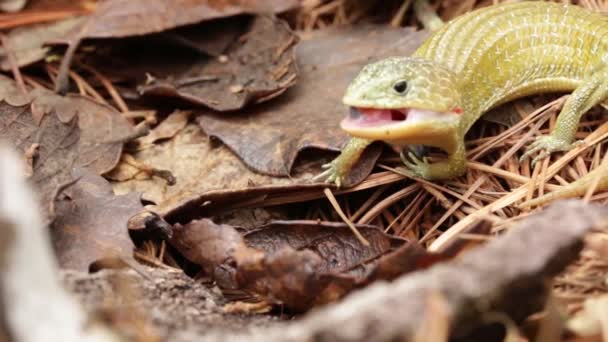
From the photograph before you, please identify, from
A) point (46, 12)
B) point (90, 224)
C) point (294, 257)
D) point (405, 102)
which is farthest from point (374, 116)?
point (46, 12)

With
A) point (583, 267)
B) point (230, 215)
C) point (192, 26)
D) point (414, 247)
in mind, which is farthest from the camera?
point (192, 26)

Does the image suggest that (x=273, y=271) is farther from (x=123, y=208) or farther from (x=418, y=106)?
(x=418, y=106)

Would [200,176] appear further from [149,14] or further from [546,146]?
[546,146]

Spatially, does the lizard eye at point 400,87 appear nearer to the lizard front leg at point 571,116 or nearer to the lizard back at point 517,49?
the lizard back at point 517,49

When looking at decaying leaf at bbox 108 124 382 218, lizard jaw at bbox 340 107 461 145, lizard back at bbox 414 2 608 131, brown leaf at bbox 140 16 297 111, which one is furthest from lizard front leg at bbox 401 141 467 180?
brown leaf at bbox 140 16 297 111

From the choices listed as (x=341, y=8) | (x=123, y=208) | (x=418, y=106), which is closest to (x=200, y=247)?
(x=123, y=208)

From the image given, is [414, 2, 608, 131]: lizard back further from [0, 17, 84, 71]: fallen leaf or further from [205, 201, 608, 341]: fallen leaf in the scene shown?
[0, 17, 84, 71]: fallen leaf
